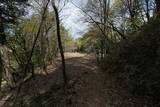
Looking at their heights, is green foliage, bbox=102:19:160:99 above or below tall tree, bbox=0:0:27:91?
below

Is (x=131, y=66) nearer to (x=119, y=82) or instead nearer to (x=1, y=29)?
(x=119, y=82)

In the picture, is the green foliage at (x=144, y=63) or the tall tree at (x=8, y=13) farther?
the tall tree at (x=8, y=13)

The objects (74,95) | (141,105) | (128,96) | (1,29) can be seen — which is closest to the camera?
(141,105)

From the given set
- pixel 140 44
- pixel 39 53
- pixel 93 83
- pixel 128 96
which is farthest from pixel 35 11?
pixel 128 96

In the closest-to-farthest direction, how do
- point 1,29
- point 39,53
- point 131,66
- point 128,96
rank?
point 128,96
point 131,66
point 1,29
point 39,53

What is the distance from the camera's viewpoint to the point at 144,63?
485 cm

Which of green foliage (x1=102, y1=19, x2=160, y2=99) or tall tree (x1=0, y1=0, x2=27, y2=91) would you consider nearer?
green foliage (x1=102, y1=19, x2=160, y2=99)

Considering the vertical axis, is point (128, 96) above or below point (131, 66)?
below

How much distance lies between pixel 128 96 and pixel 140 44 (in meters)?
2.42

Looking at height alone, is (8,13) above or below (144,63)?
above

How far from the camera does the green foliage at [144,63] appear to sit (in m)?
4.13

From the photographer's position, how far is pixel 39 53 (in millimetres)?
11594

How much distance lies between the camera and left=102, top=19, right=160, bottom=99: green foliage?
4.13m

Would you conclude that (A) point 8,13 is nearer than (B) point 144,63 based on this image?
No
